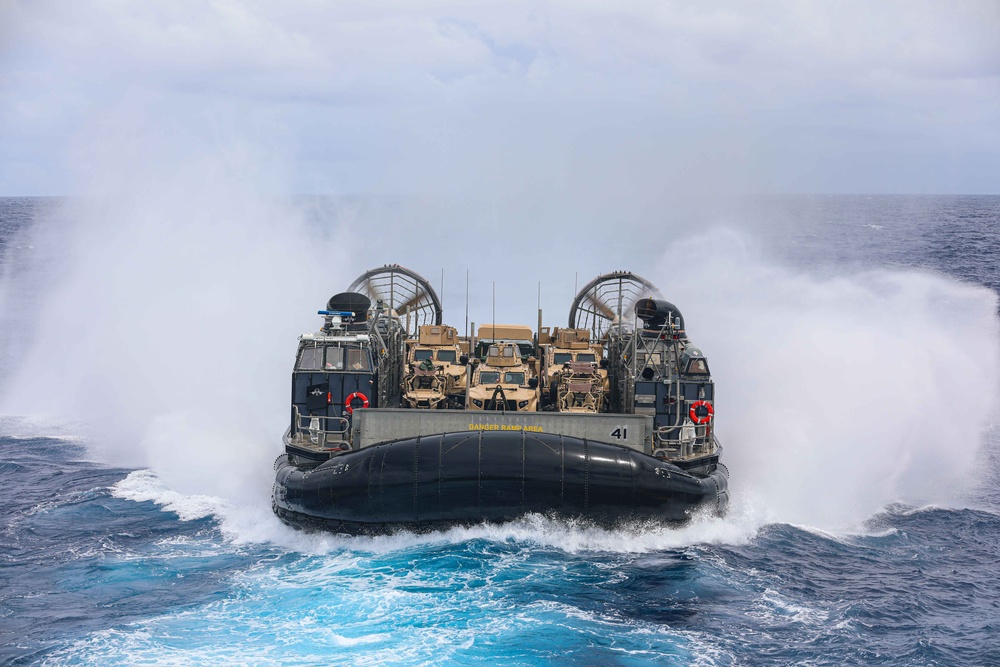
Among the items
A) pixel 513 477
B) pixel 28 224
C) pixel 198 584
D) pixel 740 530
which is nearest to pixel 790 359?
pixel 740 530

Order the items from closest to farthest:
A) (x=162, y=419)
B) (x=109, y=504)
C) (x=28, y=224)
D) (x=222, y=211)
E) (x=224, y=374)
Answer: (x=109, y=504), (x=162, y=419), (x=224, y=374), (x=222, y=211), (x=28, y=224)

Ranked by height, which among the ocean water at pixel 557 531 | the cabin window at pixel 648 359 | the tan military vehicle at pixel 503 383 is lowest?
the ocean water at pixel 557 531

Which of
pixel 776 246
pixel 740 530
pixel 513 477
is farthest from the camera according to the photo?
pixel 776 246

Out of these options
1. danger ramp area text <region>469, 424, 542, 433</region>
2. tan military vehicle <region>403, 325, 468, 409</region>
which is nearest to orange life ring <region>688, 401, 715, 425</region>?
danger ramp area text <region>469, 424, 542, 433</region>

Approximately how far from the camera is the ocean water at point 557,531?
14000 mm

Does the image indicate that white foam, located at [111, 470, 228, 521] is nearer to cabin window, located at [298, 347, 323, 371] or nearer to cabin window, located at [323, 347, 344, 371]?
cabin window, located at [298, 347, 323, 371]

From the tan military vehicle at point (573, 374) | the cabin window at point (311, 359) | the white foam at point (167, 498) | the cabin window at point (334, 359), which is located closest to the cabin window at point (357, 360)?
the cabin window at point (334, 359)

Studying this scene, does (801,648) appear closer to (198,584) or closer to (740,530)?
(740,530)

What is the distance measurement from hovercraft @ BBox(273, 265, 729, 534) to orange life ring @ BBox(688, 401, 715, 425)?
0.10ft

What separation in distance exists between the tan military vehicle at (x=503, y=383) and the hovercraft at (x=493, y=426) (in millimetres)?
28

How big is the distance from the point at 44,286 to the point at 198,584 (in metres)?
32.3

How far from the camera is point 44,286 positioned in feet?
143

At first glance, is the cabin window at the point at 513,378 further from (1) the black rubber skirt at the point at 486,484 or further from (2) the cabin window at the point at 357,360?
(1) the black rubber skirt at the point at 486,484

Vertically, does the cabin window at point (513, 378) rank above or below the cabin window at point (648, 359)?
below
